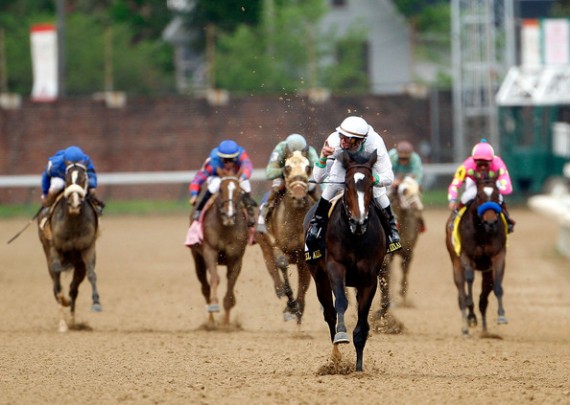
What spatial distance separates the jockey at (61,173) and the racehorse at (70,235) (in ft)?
0.27

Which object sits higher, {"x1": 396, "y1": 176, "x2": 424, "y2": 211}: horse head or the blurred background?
the blurred background

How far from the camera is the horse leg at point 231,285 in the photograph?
14.9 metres

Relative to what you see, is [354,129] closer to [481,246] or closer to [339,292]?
[339,292]

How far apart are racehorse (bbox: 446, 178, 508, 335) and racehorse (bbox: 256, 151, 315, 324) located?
169 centimetres

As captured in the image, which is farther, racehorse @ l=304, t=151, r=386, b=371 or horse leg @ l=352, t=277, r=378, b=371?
horse leg @ l=352, t=277, r=378, b=371

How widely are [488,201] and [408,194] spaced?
338 centimetres

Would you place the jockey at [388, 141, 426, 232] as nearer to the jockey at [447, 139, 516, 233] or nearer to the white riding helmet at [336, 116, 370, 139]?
the jockey at [447, 139, 516, 233]

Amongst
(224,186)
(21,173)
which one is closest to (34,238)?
(21,173)

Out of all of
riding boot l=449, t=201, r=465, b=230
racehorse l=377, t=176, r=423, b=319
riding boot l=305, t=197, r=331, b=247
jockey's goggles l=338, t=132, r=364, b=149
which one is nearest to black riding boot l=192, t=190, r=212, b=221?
riding boot l=449, t=201, r=465, b=230

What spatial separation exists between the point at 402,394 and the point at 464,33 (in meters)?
32.5

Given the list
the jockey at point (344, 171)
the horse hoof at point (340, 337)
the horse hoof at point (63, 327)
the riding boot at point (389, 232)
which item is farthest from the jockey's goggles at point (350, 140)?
the horse hoof at point (63, 327)

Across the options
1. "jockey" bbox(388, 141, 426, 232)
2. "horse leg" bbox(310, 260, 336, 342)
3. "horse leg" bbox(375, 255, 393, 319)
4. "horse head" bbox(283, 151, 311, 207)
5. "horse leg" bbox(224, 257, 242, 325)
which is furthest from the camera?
"jockey" bbox(388, 141, 426, 232)

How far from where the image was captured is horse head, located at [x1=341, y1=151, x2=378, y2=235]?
397 inches

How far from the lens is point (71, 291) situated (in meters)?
15.2
